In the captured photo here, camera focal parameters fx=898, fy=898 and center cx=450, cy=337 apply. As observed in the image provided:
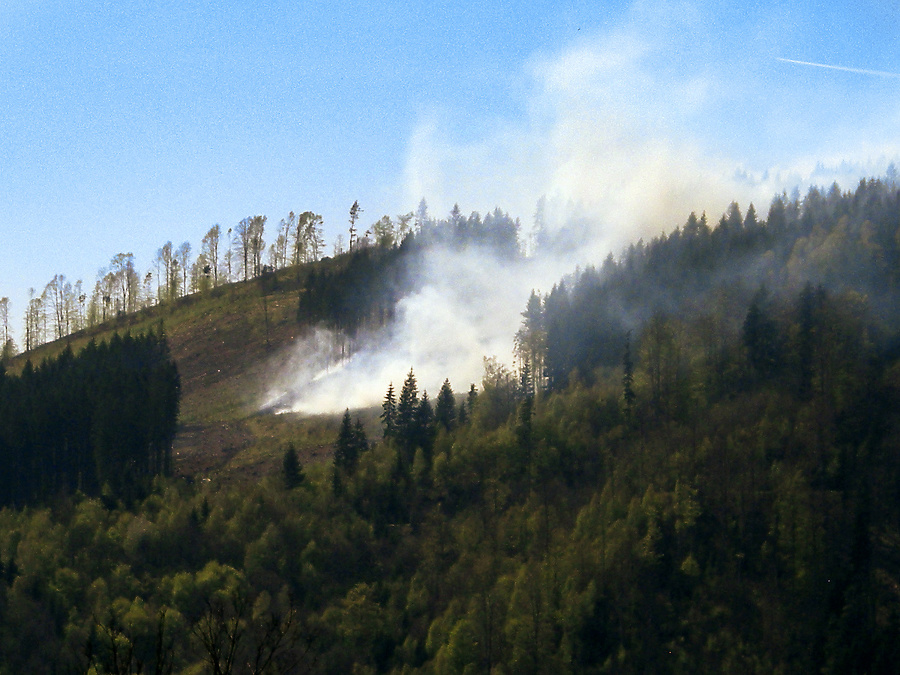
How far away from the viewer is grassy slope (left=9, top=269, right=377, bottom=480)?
12900cm

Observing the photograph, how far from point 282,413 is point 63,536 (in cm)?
4854

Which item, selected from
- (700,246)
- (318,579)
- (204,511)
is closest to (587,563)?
(318,579)

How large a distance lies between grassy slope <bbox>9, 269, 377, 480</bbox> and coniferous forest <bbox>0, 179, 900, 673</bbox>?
23.8ft

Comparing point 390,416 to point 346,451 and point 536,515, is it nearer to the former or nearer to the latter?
point 346,451

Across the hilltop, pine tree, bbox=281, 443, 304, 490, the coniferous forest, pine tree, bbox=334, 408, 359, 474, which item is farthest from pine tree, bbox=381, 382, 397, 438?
pine tree, bbox=281, 443, 304, 490

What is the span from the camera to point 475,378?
157 meters

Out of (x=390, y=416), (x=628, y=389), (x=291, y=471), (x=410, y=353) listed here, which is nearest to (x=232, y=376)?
(x=410, y=353)

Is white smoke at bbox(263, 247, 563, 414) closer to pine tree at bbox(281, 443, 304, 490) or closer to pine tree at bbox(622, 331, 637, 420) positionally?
pine tree at bbox(281, 443, 304, 490)

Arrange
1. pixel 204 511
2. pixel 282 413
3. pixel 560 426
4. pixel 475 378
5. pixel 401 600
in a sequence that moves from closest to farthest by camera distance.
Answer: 1. pixel 401 600
2. pixel 204 511
3. pixel 560 426
4. pixel 282 413
5. pixel 475 378

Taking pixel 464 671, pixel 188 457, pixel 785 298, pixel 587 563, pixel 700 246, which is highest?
pixel 700 246

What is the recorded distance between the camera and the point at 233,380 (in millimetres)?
162750

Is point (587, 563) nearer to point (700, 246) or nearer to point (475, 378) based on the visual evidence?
point (475, 378)

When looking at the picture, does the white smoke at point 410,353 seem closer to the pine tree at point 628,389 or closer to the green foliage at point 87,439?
the green foliage at point 87,439

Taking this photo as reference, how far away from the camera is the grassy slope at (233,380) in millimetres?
129000
